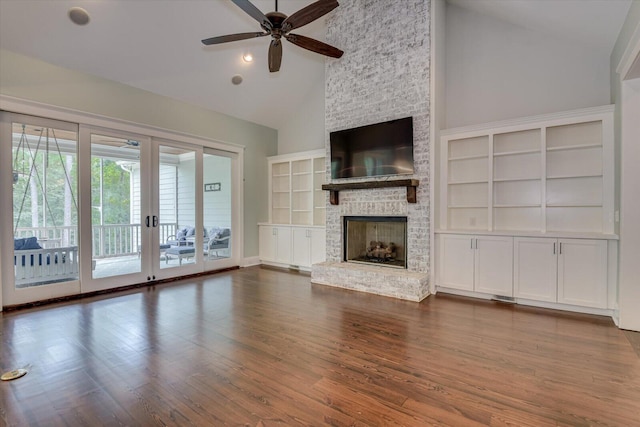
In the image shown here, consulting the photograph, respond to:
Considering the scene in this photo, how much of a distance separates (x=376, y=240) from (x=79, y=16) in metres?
5.29

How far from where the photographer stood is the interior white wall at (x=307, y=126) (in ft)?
22.2

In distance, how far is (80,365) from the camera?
2590mm

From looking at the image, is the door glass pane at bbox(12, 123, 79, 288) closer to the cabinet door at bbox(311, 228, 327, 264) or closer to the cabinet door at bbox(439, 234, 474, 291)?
the cabinet door at bbox(311, 228, 327, 264)

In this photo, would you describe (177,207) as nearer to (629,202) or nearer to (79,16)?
(79,16)

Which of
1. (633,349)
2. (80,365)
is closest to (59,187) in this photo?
(80,365)

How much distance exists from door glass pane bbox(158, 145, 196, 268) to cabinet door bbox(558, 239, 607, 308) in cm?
589

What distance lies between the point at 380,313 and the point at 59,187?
4.79 meters

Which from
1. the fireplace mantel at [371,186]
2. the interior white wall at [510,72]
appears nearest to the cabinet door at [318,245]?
the fireplace mantel at [371,186]

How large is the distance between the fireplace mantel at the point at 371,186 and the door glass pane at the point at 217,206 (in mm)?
2406

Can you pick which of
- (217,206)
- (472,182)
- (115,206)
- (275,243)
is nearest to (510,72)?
(472,182)

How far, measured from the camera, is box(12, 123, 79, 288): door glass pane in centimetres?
411

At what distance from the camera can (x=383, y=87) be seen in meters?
5.16

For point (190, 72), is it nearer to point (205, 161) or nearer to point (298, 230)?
point (205, 161)

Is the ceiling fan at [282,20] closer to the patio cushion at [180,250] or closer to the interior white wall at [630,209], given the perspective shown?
the interior white wall at [630,209]
